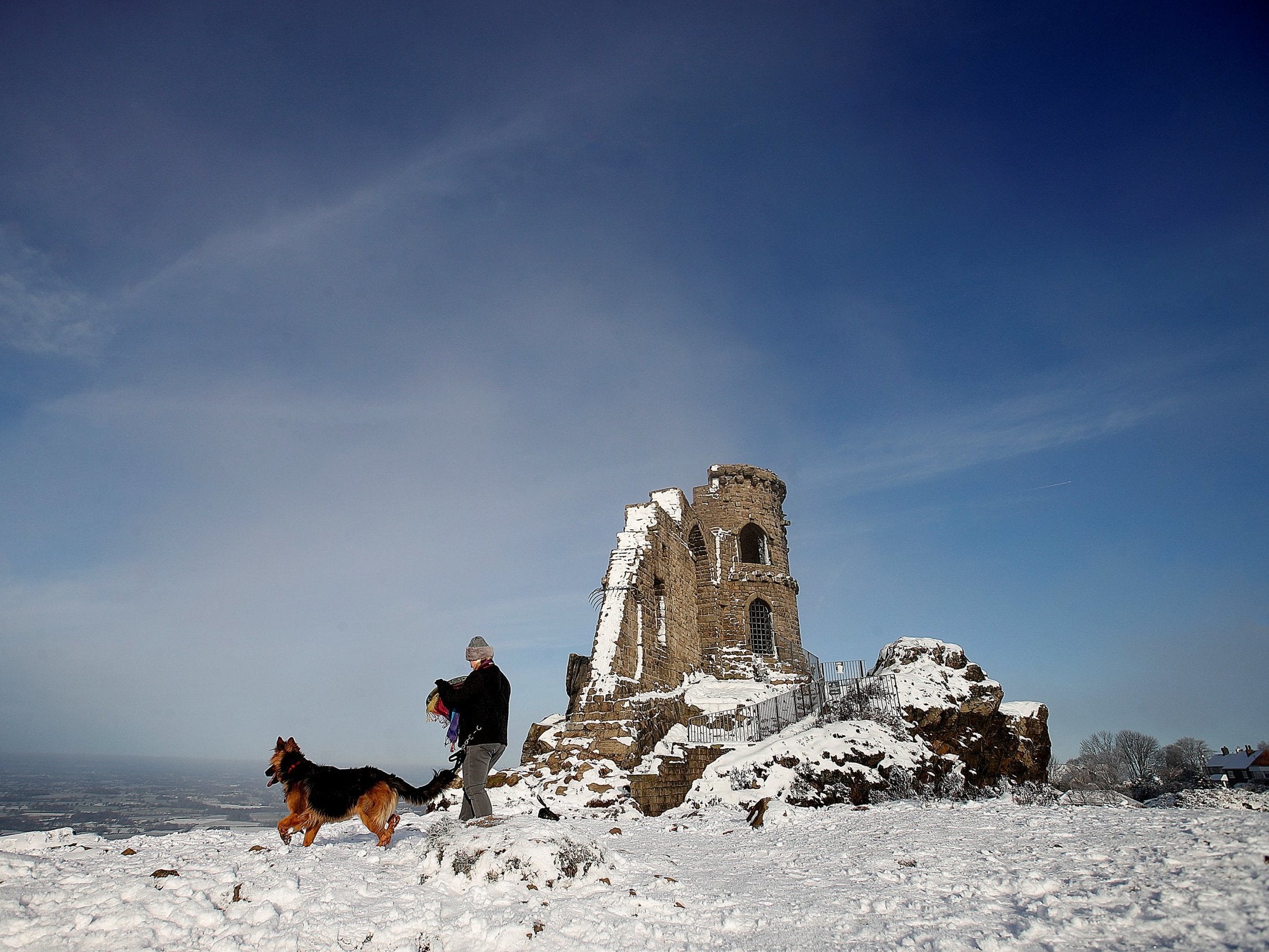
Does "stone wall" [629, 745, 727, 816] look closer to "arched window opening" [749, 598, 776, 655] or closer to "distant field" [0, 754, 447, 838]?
"distant field" [0, 754, 447, 838]

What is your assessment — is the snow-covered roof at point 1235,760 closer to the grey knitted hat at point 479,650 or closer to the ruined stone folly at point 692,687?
the ruined stone folly at point 692,687

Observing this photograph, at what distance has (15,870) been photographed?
4.25 metres

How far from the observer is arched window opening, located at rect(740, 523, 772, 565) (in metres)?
27.6

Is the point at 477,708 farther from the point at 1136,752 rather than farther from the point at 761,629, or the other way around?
the point at 1136,752

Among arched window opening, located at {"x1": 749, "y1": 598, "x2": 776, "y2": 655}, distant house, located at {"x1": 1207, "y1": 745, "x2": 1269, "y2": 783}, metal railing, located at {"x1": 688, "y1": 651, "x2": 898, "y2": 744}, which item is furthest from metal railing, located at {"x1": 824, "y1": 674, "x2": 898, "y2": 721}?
distant house, located at {"x1": 1207, "y1": 745, "x2": 1269, "y2": 783}

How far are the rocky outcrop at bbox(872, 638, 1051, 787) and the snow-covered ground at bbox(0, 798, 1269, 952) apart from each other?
6647 millimetres

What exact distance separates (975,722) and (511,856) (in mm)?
11653

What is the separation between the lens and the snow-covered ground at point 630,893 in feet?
12.0

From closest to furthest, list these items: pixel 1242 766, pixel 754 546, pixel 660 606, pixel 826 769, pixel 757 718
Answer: pixel 826 769
pixel 757 718
pixel 660 606
pixel 754 546
pixel 1242 766

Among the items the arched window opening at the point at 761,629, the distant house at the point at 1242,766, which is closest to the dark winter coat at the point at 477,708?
the arched window opening at the point at 761,629

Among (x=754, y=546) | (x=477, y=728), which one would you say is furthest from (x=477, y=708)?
(x=754, y=546)

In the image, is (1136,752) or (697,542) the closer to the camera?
(697,542)

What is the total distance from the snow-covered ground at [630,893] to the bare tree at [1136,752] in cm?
6278

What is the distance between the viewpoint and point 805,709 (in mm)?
17016
